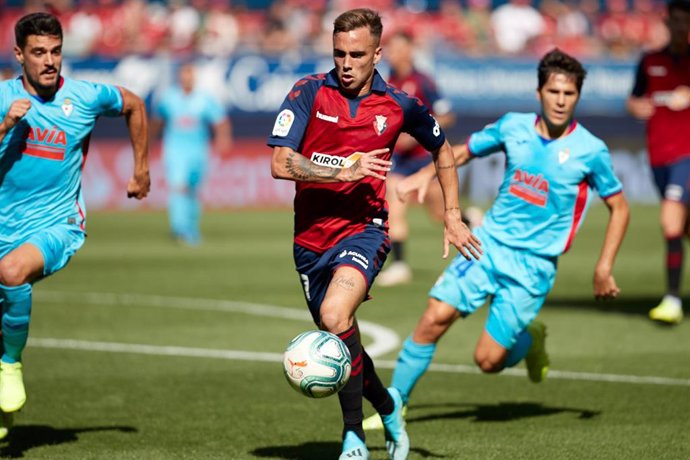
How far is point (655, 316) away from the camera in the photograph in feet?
36.9

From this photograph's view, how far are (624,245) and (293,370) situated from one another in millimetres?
14342

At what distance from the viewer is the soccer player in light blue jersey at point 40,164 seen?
6.96m

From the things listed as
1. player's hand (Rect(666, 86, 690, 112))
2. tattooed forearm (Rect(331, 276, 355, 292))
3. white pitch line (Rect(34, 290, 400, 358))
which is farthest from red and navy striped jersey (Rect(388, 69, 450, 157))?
tattooed forearm (Rect(331, 276, 355, 292))

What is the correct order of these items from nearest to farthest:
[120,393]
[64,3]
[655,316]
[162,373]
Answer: [120,393], [162,373], [655,316], [64,3]

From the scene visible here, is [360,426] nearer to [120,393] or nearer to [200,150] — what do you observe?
[120,393]

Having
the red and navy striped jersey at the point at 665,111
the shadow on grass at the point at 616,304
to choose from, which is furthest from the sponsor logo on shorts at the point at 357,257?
the shadow on grass at the point at 616,304

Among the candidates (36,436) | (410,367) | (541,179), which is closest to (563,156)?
(541,179)

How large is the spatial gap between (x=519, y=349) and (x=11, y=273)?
335 centimetres

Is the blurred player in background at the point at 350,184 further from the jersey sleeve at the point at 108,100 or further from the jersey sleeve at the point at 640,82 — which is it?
the jersey sleeve at the point at 640,82

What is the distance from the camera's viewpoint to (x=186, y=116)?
2114cm

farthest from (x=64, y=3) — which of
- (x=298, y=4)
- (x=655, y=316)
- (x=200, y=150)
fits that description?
(x=655, y=316)

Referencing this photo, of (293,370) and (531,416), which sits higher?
(293,370)

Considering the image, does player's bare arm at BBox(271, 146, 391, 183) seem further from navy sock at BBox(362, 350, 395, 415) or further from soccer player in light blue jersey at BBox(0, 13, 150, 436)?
soccer player in light blue jersey at BBox(0, 13, 150, 436)

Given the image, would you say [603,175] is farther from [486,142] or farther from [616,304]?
[616,304]
